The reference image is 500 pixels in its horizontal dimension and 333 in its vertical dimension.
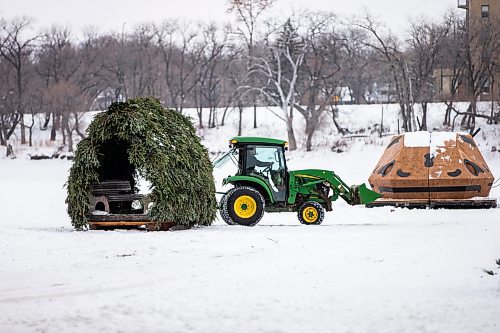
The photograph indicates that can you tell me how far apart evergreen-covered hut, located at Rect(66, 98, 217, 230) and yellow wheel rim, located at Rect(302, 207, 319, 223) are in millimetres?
2663

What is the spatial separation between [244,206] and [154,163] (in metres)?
2.98

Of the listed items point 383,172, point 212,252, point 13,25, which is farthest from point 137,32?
point 212,252

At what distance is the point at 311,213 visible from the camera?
1914 cm

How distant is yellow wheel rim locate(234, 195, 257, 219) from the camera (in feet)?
60.5

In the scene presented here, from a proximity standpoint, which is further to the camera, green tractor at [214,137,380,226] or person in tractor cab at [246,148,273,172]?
person in tractor cab at [246,148,273,172]

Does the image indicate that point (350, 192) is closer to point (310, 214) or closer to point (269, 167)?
point (310, 214)

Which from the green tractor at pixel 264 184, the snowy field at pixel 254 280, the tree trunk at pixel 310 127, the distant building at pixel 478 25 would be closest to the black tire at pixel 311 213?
the green tractor at pixel 264 184

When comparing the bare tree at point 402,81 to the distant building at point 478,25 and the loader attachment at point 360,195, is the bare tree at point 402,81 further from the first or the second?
the loader attachment at point 360,195

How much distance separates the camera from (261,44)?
69.3 meters

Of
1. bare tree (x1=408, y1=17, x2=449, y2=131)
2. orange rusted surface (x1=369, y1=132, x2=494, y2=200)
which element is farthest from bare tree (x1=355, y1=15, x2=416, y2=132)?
orange rusted surface (x1=369, y1=132, x2=494, y2=200)

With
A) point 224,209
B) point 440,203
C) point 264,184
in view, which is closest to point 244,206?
point 224,209

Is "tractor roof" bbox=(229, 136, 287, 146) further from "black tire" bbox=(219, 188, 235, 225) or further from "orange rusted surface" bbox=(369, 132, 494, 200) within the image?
"orange rusted surface" bbox=(369, 132, 494, 200)

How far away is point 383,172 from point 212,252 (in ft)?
43.5

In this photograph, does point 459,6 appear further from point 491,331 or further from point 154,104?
point 491,331
